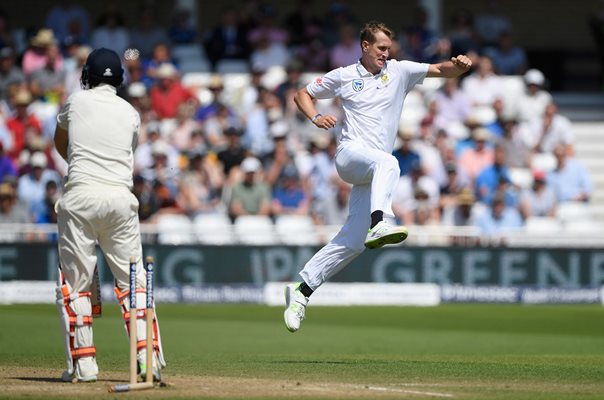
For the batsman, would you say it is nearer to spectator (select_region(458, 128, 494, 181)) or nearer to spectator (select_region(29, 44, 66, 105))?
spectator (select_region(458, 128, 494, 181))

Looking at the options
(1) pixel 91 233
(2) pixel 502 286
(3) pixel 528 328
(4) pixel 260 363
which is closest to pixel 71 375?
(1) pixel 91 233

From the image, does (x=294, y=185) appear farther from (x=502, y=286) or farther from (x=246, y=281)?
(x=502, y=286)

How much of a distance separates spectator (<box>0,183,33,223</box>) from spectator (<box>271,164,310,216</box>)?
336 centimetres

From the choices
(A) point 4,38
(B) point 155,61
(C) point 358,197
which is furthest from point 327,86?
(A) point 4,38

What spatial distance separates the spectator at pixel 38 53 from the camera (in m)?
20.7

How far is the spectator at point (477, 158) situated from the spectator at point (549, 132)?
1.09 metres

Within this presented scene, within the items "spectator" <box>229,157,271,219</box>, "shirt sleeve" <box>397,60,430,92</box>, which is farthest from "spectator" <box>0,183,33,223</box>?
"shirt sleeve" <box>397,60,430,92</box>

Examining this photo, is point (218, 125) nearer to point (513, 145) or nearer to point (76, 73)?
point (76, 73)

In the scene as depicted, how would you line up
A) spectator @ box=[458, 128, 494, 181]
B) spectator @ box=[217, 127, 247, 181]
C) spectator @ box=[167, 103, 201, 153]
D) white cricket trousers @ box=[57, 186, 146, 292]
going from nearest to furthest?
white cricket trousers @ box=[57, 186, 146, 292], spectator @ box=[217, 127, 247, 181], spectator @ box=[458, 128, 494, 181], spectator @ box=[167, 103, 201, 153]

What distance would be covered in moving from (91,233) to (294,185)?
10508 mm

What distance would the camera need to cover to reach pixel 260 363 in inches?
393

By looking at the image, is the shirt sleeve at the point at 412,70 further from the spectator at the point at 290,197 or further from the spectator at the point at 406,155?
the spectator at the point at 406,155

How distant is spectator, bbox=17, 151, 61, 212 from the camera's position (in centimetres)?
1820

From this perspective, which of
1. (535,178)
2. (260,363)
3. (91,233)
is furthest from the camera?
(535,178)
